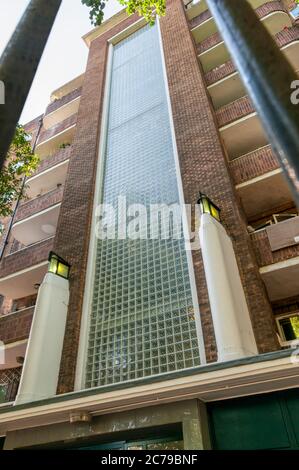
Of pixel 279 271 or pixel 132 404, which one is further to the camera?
pixel 279 271

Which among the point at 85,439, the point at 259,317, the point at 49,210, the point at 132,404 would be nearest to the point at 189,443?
the point at 132,404

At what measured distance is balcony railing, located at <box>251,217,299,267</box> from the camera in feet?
27.6

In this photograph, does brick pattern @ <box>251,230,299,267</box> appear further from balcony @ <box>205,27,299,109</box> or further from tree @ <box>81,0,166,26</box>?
balcony @ <box>205,27,299,109</box>

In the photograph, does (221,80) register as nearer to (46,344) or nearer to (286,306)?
(286,306)

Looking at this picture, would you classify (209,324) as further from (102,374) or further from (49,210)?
(49,210)

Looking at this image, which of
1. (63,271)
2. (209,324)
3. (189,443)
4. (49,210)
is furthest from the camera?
(49,210)

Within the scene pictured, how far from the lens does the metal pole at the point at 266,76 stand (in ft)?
3.38

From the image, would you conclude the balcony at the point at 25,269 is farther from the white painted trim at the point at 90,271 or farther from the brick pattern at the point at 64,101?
the brick pattern at the point at 64,101

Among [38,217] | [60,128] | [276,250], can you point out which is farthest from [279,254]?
[60,128]

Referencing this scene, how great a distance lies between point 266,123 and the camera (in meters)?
1.11

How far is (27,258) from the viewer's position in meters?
13.6

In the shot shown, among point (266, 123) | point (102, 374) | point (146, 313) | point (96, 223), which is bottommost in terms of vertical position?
point (266, 123)

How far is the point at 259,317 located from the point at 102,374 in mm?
3691

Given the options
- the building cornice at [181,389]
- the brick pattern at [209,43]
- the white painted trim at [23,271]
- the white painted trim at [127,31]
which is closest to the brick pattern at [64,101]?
the white painted trim at [127,31]
